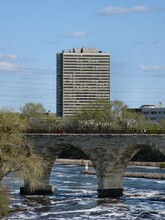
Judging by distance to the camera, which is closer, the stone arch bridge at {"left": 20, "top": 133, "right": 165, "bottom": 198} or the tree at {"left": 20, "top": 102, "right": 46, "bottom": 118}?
the stone arch bridge at {"left": 20, "top": 133, "right": 165, "bottom": 198}

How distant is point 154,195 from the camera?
79.2 m

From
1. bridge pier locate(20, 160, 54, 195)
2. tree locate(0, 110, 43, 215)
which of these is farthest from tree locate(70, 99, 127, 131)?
tree locate(0, 110, 43, 215)

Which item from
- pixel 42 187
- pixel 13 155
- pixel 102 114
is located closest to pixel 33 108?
pixel 102 114

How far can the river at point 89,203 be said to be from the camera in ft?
213

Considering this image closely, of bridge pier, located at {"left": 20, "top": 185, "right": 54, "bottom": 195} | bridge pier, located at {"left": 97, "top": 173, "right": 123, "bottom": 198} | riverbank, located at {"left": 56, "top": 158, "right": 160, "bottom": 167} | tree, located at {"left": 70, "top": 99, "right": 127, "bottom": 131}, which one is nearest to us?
bridge pier, located at {"left": 97, "top": 173, "right": 123, "bottom": 198}

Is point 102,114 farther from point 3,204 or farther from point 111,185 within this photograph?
point 3,204

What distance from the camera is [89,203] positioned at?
240 feet

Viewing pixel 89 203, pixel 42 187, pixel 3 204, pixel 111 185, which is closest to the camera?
pixel 3 204

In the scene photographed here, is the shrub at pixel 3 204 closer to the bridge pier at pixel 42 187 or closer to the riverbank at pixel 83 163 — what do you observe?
the bridge pier at pixel 42 187

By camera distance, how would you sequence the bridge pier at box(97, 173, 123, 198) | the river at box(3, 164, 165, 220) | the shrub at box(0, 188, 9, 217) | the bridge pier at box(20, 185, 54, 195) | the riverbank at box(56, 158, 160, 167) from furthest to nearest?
the riverbank at box(56, 158, 160, 167)
the bridge pier at box(20, 185, 54, 195)
the bridge pier at box(97, 173, 123, 198)
the river at box(3, 164, 165, 220)
the shrub at box(0, 188, 9, 217)

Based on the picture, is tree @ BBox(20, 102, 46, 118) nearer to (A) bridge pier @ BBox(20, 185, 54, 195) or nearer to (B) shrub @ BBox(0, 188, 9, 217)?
(A) bridge pier @ BBox(20, 185, 54, 195)

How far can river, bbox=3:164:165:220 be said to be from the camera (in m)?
64.8

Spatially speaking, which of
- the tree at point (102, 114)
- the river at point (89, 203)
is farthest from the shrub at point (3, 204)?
the tree at point (102, 114)

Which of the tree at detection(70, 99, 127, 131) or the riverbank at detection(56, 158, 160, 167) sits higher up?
the tree at detection(70, 99, 127, 131)
